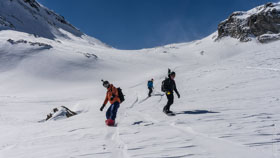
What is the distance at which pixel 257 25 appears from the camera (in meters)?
87.2

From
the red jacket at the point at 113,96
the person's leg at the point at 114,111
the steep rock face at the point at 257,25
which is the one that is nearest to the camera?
the person's leg at the point at 114,111

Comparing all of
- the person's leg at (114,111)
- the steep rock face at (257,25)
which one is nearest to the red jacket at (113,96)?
the person's leg at (114,111)

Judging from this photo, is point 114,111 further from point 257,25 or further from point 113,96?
point 257,25

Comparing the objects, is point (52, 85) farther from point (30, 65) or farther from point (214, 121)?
point (214, 121)

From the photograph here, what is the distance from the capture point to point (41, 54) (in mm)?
44250

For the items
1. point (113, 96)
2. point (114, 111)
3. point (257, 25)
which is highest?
point (257, 25)

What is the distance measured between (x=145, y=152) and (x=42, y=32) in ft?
323

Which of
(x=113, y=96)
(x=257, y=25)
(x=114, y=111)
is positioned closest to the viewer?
(x=114, y=111)

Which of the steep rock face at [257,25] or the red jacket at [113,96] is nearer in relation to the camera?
the red jacket at [113,96]

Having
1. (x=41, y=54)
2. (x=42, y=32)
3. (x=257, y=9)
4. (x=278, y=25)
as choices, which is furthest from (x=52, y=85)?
(x=257, y=9)

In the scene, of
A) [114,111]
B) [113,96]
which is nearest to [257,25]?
[113,96]

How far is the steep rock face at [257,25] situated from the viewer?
276 ft

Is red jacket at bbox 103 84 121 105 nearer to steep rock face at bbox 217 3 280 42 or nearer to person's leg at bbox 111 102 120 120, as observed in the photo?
person's leg at bbox 111 102 120 120

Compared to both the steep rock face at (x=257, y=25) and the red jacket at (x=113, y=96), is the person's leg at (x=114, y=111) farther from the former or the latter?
the steep rock face at (x=257, y=25)
